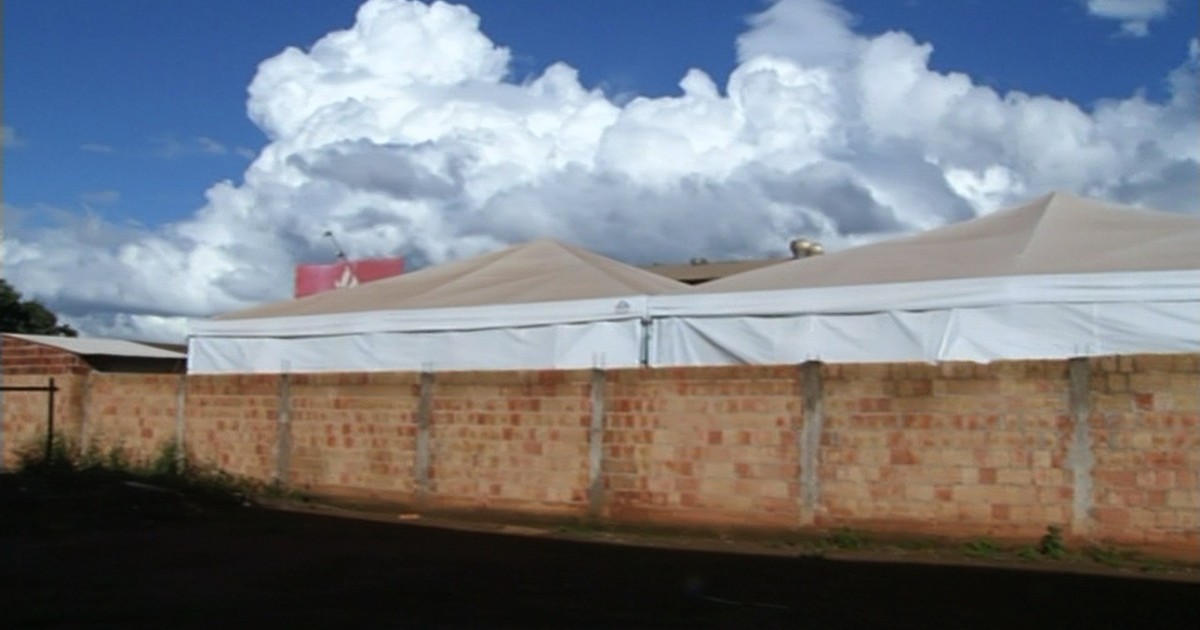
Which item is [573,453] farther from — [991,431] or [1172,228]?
[1172,228]

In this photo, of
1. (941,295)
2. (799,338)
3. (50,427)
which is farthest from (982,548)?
(50,427)

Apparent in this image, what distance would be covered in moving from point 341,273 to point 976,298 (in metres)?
20.1

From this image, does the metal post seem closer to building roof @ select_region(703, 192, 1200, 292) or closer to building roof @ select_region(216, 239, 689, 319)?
building roof @ select_region(216, 239, 689, 319)

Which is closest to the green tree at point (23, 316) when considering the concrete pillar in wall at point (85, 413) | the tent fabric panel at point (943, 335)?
the concrete pillar in wall at point (85, 413)

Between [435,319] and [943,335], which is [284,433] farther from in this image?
[943,335]

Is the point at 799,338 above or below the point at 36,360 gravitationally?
above

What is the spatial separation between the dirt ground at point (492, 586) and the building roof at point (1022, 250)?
145 inches

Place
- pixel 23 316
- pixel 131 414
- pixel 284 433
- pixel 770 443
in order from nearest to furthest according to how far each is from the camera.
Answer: pixel 770 443 → pixel 284 433 → pixel 131 414 → pixel 23 316

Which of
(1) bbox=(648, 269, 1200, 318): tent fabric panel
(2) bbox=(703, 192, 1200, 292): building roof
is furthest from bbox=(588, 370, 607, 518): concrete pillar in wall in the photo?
(2) bbox=(703, 192, 1200, 292): building roof

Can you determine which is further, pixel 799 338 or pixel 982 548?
pixel 799 338

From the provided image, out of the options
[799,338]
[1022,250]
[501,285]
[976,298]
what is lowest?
[799,338]

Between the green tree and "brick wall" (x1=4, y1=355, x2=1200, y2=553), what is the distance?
24.5 m

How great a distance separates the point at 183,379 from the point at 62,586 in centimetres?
815

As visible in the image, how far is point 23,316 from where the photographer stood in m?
39.2
